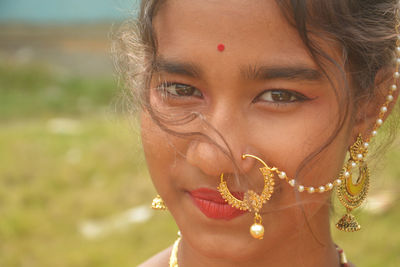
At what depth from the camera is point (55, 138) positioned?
4.82 m

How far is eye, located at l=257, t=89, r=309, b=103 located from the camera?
1440 millimetres

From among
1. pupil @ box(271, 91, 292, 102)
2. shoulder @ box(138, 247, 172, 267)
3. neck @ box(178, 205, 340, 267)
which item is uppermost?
pupil @ box(271, 91, 292, 102)

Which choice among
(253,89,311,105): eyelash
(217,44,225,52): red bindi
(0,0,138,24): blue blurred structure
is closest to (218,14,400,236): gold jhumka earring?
(253,89,311,105): eyelash

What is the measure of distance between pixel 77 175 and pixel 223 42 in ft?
9.53

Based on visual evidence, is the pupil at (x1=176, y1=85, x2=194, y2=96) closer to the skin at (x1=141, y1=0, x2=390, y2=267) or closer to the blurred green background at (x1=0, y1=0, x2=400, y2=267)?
the skin at (x1=141, y1=0, x2=390, y2=267)

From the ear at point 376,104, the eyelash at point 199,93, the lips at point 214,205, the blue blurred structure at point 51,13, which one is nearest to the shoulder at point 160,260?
the lips at point 214,205

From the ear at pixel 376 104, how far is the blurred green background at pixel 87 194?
0.82 feet

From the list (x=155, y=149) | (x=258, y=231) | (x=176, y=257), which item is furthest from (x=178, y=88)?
(x=176, y=257)

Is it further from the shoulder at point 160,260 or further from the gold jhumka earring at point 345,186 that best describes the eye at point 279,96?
the shoulder at point 160,260

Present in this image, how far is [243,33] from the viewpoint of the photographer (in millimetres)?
1365

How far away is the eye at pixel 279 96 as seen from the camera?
1.44 meters

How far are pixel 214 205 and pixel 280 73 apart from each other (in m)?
0.39

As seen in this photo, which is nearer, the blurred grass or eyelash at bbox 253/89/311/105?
eyelash at bbox 253/89/311/105

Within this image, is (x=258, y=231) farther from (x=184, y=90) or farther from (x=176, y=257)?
(x=176, y=257)
